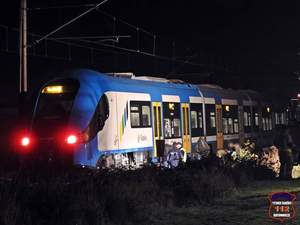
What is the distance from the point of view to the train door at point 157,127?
21797mm

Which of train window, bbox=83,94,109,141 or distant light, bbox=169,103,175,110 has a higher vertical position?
distant light, bbox=169,103,175,110

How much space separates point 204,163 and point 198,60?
135 feet

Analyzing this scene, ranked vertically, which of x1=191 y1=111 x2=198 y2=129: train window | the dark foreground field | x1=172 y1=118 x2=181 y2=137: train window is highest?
x1=191 y1=111 x2=198 y2=129: train window

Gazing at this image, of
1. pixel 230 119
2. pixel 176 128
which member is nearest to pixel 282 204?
pixel 176 128

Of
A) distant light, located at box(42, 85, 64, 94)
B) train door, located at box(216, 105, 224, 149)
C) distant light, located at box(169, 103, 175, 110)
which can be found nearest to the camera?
distant light, located at box(42, 85, 64, 94)

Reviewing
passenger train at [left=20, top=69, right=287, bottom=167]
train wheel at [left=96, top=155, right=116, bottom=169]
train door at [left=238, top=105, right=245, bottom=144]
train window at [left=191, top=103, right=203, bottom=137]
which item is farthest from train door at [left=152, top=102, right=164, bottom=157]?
train door at [left=238, top=105, right=245, bottom=144]

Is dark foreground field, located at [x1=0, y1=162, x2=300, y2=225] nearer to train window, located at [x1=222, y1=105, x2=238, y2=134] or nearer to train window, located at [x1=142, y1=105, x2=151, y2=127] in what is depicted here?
train window, located at [x1=142, y1=105, x2=151, y2=127]

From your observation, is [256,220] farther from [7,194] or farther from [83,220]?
[7,194]

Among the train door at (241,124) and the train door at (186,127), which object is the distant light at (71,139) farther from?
the train door at (241,124)

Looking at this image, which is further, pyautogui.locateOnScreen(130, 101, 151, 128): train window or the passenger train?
pyautogui.locateOnScreen(130, 101, 151, 128): train window

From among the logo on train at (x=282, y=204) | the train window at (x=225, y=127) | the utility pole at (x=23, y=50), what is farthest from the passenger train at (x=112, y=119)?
the logo on train at (x=282, y=204)

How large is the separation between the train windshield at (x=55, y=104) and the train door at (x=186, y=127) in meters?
6.73

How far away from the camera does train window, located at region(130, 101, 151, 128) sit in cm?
2033

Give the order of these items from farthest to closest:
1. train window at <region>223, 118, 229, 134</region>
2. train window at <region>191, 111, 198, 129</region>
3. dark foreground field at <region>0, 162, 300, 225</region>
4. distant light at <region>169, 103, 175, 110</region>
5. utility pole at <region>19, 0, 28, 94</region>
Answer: train window at <region>223, 118, 229, 134</region>
train window at <region>191, 111, 198, 129</region>
distant light at <region>169, 103, 175, 110</region>
utility pole at <region>19, 0, 28, 94</region>
dark foreground field at <region>0, 162, 300, 225</region>
